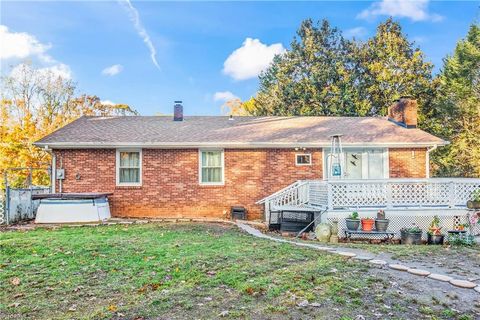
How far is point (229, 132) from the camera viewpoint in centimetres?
1593

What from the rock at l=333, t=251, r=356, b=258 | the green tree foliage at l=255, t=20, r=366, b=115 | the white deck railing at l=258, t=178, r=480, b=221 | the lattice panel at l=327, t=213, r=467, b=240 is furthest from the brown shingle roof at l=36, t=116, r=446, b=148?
the green tree foliage at l=255, t=20, r=366, b=115

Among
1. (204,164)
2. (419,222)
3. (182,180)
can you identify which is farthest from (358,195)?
(182,180)

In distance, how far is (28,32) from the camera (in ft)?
70.8

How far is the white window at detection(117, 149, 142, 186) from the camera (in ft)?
47.2

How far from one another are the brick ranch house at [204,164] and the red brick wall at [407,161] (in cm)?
4

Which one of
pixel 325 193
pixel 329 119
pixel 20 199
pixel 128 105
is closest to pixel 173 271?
pixel 325 193

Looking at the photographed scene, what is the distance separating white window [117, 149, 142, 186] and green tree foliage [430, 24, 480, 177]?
20440 mm

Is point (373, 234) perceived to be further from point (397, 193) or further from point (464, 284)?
point (464, 284)

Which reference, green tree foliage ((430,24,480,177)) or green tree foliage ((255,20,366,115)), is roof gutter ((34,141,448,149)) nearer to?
→ green tree foliage ((430,24,480,177))

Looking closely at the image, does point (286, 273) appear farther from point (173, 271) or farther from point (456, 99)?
point (456, 99)

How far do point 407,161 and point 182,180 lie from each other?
29.1ft

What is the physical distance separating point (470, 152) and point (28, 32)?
90.6 ft

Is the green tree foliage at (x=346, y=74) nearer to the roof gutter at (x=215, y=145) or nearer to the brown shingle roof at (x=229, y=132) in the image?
the brown shingle roof at (x=229, y=132)

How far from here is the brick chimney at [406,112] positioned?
677 inches
